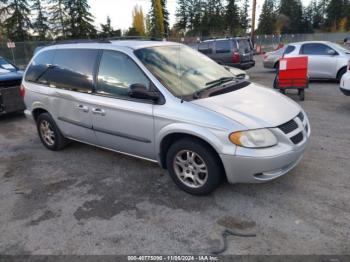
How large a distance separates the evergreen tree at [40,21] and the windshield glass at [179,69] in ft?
158

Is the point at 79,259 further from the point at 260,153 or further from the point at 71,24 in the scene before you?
the point at 71,24

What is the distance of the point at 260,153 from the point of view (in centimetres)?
313

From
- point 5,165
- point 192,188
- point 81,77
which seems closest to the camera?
point 192,188

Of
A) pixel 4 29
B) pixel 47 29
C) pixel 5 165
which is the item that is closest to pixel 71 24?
pixel 47 29

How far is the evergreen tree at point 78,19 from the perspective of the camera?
4684cm

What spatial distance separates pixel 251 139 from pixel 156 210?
1.33 m

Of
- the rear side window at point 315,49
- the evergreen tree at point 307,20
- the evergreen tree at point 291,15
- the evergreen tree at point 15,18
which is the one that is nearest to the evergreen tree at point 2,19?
the evergreen tree at point 15,18

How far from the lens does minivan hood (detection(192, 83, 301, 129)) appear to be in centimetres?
325

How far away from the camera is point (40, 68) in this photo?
17.3ft

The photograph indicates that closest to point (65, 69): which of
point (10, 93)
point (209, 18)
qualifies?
point (10, 93)

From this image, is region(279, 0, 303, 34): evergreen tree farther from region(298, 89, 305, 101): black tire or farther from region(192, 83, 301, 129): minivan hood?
region(192, 83, 301, 129): minivan hood

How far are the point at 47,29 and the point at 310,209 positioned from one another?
5244cm

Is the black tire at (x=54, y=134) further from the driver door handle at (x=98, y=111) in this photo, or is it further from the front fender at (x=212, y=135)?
the front fender at (x=212, y=135)

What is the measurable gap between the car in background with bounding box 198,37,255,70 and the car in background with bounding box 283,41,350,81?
330 centimetres
